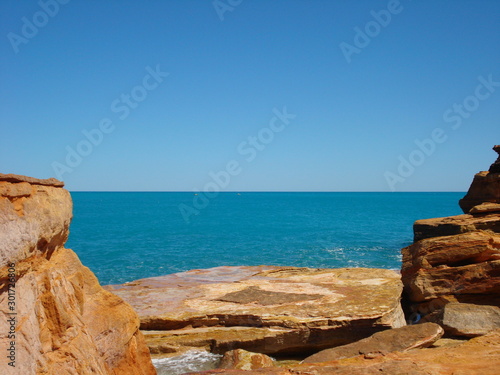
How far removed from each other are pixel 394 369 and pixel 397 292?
826 cm

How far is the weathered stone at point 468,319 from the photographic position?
11594 mm

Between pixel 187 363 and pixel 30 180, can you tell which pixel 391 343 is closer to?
pixel 187 363

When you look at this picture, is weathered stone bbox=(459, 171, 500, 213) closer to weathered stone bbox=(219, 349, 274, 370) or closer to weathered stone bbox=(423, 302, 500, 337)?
weathered stone bbox=(423, 302, 500, 337)

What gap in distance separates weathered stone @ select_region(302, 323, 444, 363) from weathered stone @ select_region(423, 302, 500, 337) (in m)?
0.53

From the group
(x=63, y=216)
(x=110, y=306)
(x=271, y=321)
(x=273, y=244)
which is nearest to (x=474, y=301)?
(x=271, y=321)

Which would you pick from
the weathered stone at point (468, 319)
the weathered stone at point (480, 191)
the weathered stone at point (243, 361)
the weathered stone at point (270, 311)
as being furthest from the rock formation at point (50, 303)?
the weathered stone at point (480, 191)

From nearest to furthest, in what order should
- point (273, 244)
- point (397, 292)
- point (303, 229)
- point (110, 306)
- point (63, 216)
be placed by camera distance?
point (63, 216) < point (110, 306) < point (397, 292) < point (273, 244) < point (303, 229)

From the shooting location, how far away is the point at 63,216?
6.70 metres

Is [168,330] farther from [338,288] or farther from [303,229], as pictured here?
[303,229]

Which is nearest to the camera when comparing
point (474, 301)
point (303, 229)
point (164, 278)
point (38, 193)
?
point (38, 193)

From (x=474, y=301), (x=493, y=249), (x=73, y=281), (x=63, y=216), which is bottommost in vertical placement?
(x=474, y=301)

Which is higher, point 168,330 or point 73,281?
point 73,281

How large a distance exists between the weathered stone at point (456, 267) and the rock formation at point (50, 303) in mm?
9697

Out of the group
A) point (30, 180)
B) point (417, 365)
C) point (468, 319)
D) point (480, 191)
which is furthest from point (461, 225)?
point (30, 180)
